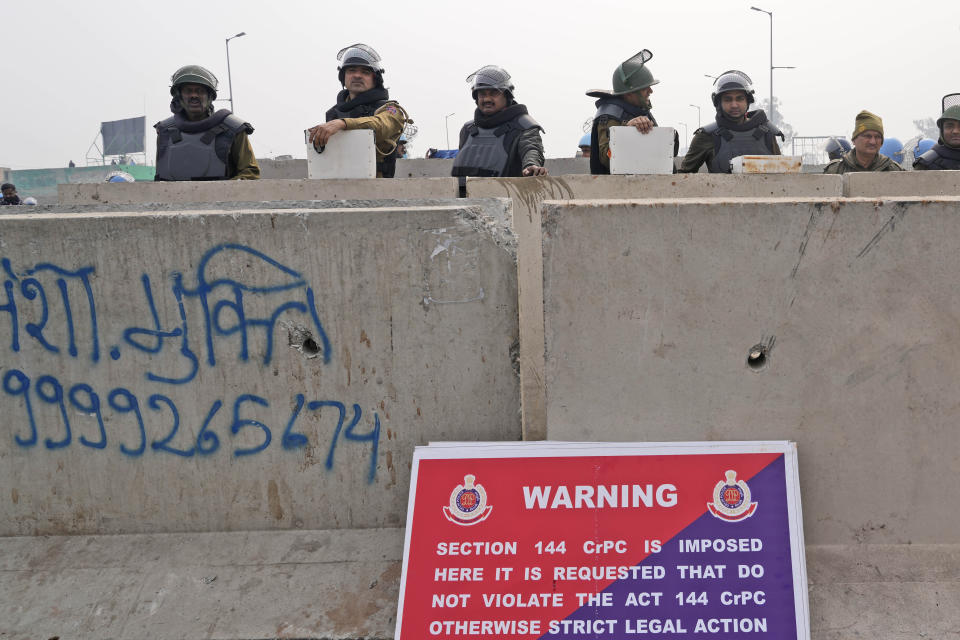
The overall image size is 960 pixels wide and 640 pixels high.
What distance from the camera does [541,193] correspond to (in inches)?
182

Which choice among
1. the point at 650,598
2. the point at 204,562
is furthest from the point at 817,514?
the point at 204,562

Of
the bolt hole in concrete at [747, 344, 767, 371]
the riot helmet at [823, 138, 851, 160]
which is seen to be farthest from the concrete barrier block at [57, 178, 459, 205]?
the riot helmet at [823, 138, 851, 160]

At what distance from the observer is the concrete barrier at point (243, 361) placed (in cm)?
310

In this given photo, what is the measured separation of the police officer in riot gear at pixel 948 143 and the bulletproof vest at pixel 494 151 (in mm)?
4038

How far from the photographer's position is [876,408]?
2.95 meters

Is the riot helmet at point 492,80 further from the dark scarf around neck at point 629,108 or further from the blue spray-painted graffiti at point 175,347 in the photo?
the blue spray-painted graffiti at point 175,347

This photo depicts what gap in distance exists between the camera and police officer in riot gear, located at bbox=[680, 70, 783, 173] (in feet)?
23.1

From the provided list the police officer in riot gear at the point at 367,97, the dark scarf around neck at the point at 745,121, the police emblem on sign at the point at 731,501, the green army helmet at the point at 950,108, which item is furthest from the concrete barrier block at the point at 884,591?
the green army helmet at the point at 950,108

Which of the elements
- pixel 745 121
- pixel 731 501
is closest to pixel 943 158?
pixel 745 121

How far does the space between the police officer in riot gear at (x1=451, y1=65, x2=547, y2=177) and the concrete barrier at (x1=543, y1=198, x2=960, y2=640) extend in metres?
3.29

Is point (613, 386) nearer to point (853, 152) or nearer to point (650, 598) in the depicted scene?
point (650, 598)

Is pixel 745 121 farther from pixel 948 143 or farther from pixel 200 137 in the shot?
pixel 200 137

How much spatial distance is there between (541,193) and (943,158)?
4.92 metres

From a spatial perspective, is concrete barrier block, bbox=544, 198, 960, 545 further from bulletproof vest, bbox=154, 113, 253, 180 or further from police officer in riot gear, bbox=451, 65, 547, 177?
bulletproof vest, bbox=154, 113, 253, 180
